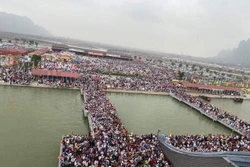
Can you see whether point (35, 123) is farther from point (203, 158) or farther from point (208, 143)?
point (208, 143)

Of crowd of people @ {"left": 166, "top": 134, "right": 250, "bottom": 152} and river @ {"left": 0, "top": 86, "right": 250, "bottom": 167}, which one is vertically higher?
crowd of people @ {"left": 166, "top": 134, "right": 250, "bottom": 152}

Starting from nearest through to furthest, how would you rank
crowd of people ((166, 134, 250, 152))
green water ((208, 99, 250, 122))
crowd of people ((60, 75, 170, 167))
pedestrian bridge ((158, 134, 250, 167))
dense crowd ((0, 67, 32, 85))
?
pedestrian bridge ((158, 134, 250, 167)) → crowd of people ((60, 75, 170, 167)) → crowd of people ((166, 134, 250, 152)) → dense crowd ((0, 67, 32, 85)) → green water ((208, 99, 250, 122))

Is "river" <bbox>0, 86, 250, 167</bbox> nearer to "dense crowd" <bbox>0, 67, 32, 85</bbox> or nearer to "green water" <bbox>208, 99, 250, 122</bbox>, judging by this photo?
"dense crowd" <bbox>0, 67, 32, 85</bbox>

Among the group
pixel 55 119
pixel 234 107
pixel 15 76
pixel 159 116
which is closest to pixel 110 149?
pixel 55 119

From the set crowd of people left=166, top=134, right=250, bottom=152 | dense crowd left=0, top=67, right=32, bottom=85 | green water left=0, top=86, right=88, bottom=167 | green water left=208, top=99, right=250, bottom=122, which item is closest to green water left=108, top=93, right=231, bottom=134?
crowd of people left=166, top=134, right=250, bottom=152

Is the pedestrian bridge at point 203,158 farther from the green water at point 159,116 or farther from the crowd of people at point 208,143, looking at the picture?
the green water at point 159,116

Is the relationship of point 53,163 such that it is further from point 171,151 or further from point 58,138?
point 171,151

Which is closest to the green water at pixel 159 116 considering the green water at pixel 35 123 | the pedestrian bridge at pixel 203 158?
the green water at pixel 35 123
